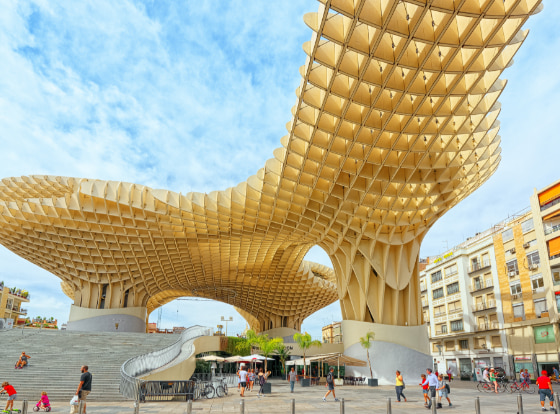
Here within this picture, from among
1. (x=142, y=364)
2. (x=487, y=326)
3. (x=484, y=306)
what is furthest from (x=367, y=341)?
(x=484, y=306)

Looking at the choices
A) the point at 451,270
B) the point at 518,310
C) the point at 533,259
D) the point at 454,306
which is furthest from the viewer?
the point at 451,270

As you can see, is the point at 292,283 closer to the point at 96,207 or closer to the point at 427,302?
the point at 427,302

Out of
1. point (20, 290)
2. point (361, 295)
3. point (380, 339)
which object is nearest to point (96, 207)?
Result: point (361, 295)

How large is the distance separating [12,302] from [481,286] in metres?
89.7

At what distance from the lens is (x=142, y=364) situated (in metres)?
24.0

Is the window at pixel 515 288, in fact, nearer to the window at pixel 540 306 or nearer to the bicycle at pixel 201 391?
the window at pixel 540 306

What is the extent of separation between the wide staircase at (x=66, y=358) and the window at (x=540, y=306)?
3609 centimetres

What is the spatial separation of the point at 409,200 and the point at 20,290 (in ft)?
298

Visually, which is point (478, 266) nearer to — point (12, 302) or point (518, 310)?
point (518, 310)

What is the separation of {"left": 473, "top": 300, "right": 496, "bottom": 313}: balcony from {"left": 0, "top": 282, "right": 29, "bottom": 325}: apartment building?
262ft

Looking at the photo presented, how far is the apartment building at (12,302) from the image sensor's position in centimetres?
8225

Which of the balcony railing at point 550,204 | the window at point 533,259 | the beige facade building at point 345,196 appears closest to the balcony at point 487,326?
the beige facade building at point 345,196

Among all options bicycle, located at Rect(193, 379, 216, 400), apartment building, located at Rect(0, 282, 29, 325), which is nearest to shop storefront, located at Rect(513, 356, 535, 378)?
bicycle, located at Rect(193, 379, 216, 400)

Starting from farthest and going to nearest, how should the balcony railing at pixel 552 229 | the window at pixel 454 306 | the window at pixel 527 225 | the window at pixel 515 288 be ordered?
the window at pixel 454 306 → the window at pixel 515 288 → the window at pixel 527 225 → the balcony railing at pixel 552 229
